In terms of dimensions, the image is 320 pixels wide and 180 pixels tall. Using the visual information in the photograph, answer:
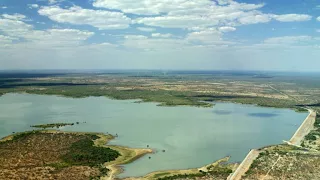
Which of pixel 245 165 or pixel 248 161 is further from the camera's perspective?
pixel 248 161

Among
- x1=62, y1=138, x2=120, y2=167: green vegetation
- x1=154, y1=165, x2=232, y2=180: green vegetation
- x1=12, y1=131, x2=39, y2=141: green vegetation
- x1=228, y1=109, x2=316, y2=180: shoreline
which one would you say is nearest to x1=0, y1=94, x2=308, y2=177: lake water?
x1=228, y1=109, x2=316, y2=180: shoreline

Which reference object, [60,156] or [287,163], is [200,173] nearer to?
[287,163]

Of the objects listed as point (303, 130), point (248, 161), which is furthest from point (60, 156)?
point (303, 130)

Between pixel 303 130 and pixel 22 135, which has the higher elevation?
pixel 22 135

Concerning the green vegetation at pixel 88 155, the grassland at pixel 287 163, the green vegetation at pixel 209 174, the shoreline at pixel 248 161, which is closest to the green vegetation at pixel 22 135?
the green vegetation at pixel 88 155

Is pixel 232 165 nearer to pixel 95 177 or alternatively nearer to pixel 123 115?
pixel 95 177

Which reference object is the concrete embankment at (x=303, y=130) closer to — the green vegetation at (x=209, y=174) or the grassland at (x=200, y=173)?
the grassland at (x=200, y=173)
